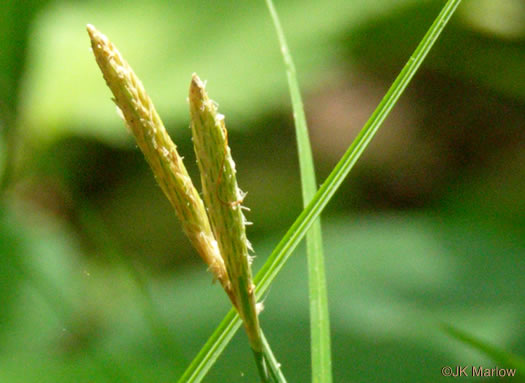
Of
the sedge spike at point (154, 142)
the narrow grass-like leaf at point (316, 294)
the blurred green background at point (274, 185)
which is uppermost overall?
the blurred green background at point (274, 185)

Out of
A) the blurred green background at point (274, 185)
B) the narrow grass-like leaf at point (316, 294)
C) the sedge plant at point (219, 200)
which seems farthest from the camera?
the blurred green background at point (274, 185)

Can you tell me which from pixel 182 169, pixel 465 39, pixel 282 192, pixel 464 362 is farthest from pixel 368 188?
pixel 182 169

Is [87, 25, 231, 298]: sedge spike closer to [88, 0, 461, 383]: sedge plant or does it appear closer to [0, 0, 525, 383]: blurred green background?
[88, 0, 461, 383]: sedge plant

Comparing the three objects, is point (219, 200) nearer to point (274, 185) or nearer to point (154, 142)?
point (154, 142)

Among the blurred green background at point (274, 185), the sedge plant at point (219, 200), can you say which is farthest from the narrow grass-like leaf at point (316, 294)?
the blurred green background at point (274, 185)

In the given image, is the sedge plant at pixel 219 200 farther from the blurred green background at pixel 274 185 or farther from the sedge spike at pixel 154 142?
the blurred green background at pixel 274 185

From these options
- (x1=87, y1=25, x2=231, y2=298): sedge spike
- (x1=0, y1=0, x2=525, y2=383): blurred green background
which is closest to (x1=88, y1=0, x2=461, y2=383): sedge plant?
(x1=87, y1=25, x2=231, y2=298): sedge spike

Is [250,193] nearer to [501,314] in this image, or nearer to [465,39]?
[465,39]
